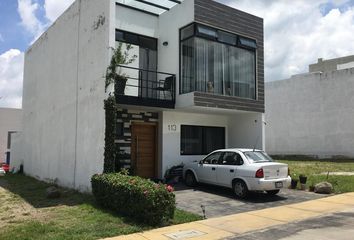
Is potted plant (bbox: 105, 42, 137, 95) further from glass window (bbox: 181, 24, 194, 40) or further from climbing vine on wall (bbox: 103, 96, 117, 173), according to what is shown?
glass window (bbox: 181, 24, 194, 40)

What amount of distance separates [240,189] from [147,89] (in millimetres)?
5841

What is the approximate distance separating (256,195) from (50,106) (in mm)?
10130

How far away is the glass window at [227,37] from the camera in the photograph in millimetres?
14887

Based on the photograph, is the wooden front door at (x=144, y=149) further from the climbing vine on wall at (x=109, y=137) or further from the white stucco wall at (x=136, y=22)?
the white stucco wall at (x=136, y=22)

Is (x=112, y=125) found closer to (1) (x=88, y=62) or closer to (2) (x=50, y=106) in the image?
(1) (x=88, y=62)

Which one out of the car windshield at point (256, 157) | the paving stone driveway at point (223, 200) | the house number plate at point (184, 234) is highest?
the car windshield at point (256, 157)

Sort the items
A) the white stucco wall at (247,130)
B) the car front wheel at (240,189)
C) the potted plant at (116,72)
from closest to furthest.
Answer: the car front wheel at (240,189) < the potted plant at (116,72) < the white stucco wall at (247,130)

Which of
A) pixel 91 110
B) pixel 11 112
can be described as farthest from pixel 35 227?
pixel 11 112

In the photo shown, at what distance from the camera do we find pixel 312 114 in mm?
28359

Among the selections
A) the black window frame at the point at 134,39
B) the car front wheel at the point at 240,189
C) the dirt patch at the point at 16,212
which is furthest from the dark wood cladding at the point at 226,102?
the dirt patch at the point at 16,212

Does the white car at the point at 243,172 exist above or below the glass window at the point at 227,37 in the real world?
below

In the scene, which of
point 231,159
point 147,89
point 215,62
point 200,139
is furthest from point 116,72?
point 200,139

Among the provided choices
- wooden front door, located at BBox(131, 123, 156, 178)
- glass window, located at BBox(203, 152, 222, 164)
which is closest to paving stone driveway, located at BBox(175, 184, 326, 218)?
glass window, located at BBox(203, 152, 222, 164)

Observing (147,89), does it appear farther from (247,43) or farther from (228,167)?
(228,167)
